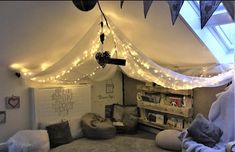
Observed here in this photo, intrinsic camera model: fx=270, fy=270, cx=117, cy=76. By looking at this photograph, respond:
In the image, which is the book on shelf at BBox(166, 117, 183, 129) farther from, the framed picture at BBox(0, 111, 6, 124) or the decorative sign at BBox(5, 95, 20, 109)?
the framed picture at BBox(0, 111, 6, 124)

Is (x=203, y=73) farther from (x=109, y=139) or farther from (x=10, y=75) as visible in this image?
(x=10, y=75)

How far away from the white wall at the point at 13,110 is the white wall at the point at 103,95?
1556 mm

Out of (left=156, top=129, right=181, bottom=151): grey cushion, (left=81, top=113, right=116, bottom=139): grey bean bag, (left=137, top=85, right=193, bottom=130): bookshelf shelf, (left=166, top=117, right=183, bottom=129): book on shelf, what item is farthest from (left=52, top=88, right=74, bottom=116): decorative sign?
(left=166, top=117, right=183, bottom=129): book on shelf

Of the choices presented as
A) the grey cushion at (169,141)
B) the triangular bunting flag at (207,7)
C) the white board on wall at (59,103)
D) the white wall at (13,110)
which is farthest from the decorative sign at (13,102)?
the triangular bunting flag at (207,7)

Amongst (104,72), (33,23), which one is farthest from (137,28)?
(104,72)

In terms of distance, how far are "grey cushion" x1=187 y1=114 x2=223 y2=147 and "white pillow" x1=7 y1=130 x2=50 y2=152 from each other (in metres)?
2.20

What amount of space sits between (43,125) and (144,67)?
2.09m

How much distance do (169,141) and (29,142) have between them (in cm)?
223

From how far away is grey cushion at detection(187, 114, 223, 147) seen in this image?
139 inches

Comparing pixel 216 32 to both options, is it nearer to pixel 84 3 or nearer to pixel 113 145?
pixel 113 145

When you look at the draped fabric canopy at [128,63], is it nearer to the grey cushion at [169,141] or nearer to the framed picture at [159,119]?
the grey cushion at [169,141]

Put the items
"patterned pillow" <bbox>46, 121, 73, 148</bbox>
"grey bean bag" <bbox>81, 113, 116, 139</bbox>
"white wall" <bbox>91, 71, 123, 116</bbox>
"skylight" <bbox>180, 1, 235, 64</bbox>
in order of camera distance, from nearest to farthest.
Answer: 1. "skylight" <bbox>180, 1, 235, 64</bbox>
2. "patterned pillow" <bbox>46, 121, 73, 148</bbox>
3. "grey bean bag" <bbox>81, 113, 116, 139</bbox>
4. "white wall" <bbox>91, 71, 123, 116</bbox>

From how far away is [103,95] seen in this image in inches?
238

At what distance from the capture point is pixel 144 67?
3967 millimetres
